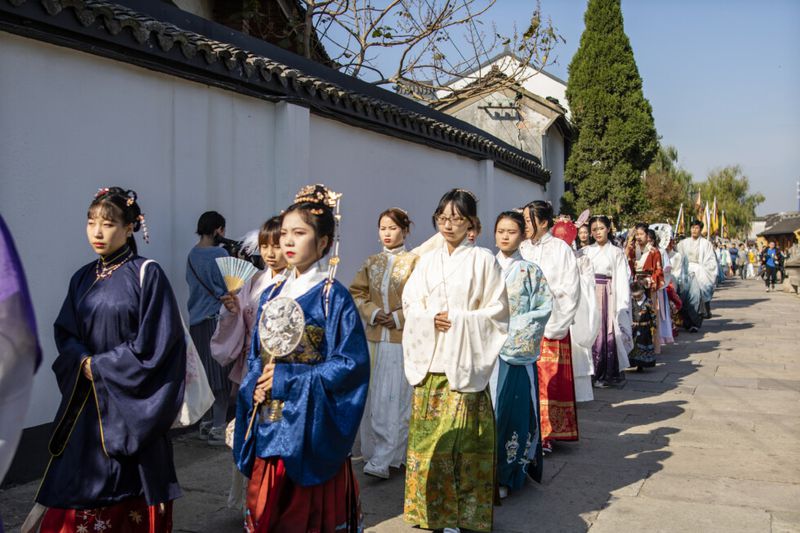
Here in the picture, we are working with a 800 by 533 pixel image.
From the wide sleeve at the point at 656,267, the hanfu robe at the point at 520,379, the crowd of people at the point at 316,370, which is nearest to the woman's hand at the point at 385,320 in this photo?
the crowd of people at the point at 316,370

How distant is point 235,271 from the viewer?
522 cm

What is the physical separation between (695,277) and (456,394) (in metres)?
13.1

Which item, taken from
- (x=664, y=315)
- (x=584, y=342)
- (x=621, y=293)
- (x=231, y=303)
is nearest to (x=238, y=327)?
(x=231, y=303)

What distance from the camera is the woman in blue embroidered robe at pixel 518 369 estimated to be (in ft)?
16.6

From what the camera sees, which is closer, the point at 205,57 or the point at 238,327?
the point at 238,327

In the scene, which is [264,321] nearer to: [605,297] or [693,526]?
[693,526]

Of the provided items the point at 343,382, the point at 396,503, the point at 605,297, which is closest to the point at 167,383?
the point at 343,382

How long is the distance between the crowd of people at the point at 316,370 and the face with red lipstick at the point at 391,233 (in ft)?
0.05

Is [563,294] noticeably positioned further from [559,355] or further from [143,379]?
[143,379]

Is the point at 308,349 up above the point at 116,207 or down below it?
below

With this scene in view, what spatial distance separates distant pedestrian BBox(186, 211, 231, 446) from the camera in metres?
6.16

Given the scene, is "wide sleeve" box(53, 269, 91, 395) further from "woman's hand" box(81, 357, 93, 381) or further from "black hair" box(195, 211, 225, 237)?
"black hair" box(195, 211, 225, 237)

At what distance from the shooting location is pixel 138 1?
6.93 metres

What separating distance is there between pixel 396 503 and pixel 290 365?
1.96 meters
